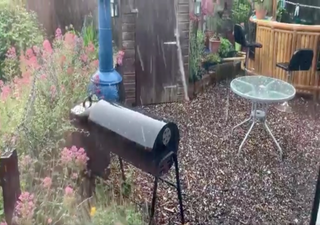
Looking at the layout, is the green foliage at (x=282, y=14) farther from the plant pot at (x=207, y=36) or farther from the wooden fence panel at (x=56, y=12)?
the wooden fence panel at (x=56, y=12)

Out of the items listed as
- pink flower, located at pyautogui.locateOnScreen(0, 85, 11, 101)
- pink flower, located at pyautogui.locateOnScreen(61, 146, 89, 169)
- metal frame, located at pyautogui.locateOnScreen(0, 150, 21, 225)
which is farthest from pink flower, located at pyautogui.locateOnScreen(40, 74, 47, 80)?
metal frame, located at pyautogui.locateOnScreen(0, 150, 21, 225)

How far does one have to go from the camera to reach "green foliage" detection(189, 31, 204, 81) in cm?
389

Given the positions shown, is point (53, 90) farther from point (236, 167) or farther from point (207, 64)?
point (207, 64)

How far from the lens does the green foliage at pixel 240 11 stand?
13.4 ft

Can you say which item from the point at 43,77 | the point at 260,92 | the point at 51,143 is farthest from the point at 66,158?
the point at 260,92

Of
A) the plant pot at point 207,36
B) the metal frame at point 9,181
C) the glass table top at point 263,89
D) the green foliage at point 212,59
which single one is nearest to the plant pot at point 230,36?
the plant pot at point 207,36

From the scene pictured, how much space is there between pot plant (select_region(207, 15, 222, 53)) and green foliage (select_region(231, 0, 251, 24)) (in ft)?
0.66

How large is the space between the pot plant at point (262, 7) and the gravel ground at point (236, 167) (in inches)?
36.8

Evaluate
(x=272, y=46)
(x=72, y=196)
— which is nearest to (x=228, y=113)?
(x=272, y=46)

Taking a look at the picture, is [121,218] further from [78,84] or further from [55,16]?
[55,16]

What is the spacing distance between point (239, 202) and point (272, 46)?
201 centimetres

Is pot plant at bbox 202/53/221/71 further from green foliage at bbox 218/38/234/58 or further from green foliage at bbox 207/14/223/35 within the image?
green foliage at bbox 207/14/223/35

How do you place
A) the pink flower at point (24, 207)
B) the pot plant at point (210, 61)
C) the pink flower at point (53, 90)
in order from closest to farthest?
the pink flower at point (24, 207)
the pink flower at point (53, 90)
the pot plant at point (210, 61)

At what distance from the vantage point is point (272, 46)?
386 cm
